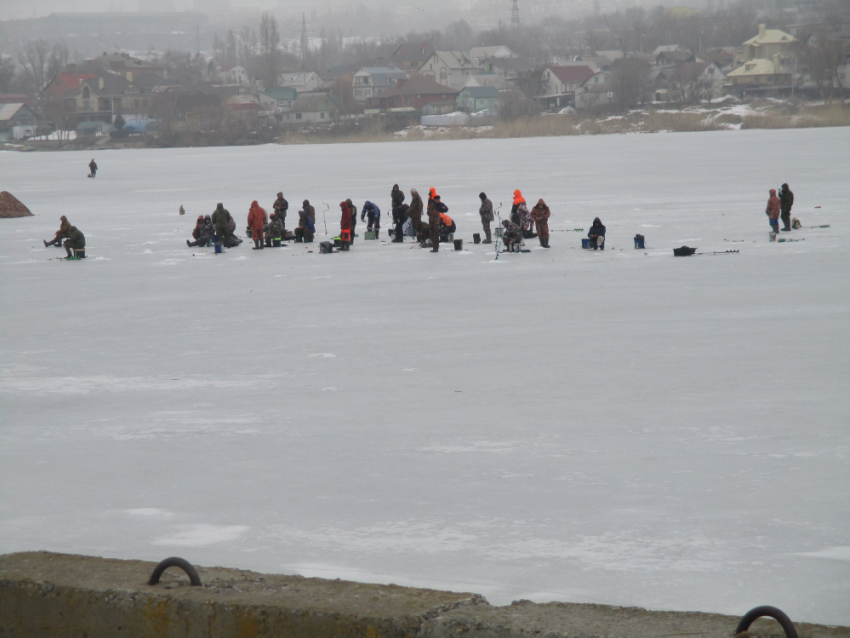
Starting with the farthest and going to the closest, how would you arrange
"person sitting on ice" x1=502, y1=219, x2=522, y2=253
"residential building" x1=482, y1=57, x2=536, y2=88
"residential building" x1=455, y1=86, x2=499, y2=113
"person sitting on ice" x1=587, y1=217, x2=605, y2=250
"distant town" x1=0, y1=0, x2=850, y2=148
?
"residential building" x1=482, y1=57, x2=536, y2=88
"residential building" x1=455, y1=86, x2=499, y2=113
"distant town" x1=0, y1=0, x2=850, y2=148
"person sitting on ice" x1=502, y1=219, x2=522, y2=253
"person sitting on ice" x1=587, y1=217, x2=605, y2=250

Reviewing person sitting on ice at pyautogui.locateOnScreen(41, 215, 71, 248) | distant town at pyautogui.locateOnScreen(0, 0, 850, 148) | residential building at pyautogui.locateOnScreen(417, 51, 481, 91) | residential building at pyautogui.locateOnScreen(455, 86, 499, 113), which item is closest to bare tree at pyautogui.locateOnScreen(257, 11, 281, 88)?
distant town at pyautogui.locateOnScreen(0, 0, 850, 148)

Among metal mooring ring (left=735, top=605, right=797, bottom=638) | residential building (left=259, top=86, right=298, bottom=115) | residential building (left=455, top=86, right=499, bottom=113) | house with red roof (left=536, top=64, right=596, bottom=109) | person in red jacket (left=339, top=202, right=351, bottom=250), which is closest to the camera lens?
metal mooring ring (left=735, top=605, right=797, bottom=638)

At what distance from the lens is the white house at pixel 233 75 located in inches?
7170

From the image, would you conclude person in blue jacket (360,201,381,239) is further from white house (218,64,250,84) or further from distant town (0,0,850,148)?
white house (218,64,250,84)

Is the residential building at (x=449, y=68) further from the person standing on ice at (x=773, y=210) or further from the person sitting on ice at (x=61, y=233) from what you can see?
the person standing on ice at (x=773, y=210)

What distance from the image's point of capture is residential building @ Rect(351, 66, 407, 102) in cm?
13688

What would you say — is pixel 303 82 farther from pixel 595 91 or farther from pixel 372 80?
pixel 595 91

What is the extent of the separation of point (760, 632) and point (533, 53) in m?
194

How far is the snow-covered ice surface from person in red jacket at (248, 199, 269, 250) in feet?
4.62

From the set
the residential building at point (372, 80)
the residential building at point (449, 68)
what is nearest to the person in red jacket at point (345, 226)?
the residential building at point (372, 80)

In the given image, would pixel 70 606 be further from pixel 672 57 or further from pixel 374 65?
pixel 374 65

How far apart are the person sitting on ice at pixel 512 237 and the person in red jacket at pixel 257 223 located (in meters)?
4.77

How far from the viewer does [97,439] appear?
685cm

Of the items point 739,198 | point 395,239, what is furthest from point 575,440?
point 739,198
